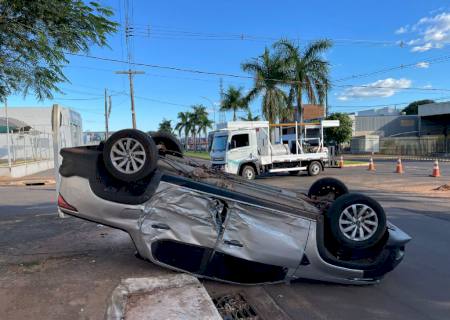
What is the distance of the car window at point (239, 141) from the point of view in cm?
1841

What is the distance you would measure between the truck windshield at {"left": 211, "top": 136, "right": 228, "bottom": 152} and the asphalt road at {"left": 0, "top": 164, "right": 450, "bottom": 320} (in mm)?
11478

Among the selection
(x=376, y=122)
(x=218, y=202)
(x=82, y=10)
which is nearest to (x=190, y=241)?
(x=218, y=202)

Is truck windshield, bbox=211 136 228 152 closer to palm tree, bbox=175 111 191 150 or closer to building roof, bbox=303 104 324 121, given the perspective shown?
building roof, bbox=303 104 324 121

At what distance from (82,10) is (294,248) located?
15.4 feet

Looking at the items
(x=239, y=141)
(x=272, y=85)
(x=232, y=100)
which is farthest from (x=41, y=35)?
(x=232, y=100)

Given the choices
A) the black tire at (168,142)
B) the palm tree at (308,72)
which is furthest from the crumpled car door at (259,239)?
the palm tree at (308,72)

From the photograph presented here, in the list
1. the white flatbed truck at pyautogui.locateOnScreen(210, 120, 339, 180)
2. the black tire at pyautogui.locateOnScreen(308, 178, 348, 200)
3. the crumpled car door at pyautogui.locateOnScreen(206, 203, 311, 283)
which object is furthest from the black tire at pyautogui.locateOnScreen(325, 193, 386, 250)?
the white flatbed truck at pyautogui.locateOnScreen(210, 120, 339, 180)

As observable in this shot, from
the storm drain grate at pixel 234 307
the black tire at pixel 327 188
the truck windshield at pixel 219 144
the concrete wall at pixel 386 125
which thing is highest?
the concrete wall at pixel 386 125

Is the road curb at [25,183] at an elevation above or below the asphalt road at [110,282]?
below

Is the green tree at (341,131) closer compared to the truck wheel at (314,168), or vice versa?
the truck wheel at (314,168)

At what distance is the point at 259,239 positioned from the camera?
421 centimetres

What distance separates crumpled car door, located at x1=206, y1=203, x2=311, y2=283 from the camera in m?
4.21

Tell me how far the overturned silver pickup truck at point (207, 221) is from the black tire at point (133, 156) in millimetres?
11

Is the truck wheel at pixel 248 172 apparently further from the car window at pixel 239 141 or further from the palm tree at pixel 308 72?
the palm tree at pixel 308 72
